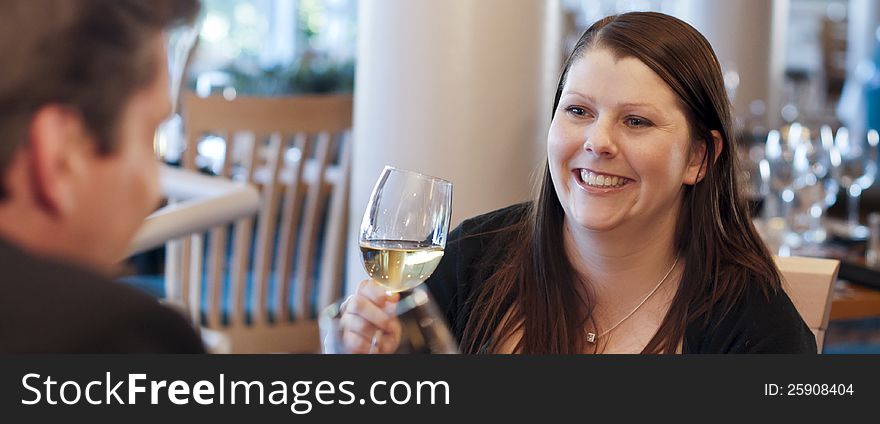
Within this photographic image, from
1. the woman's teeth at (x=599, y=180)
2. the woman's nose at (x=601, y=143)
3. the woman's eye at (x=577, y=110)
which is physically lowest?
the woman's teeth at (x=599, y=180)

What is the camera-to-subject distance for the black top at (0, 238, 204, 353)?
34cm

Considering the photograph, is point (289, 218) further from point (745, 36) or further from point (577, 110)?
point (745, 36)

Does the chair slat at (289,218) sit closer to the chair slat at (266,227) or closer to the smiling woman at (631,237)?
the chair slat at (266,227)

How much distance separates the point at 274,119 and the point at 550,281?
1.23 m

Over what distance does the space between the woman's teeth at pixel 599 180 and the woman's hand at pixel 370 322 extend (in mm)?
432

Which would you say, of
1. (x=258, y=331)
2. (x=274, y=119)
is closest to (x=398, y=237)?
(x=274, y=119)

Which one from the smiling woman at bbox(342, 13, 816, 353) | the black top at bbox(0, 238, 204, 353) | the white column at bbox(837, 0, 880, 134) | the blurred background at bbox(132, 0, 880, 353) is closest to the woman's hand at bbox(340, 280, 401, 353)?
the black top at bbox(0, 238, 204, 353)

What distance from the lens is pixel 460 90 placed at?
7.35 ft

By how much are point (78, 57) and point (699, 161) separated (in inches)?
51.5

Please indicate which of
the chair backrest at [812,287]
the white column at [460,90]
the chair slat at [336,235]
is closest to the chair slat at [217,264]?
the chair slat at [336,235]

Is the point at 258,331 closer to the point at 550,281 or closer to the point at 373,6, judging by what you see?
the point at 373,6

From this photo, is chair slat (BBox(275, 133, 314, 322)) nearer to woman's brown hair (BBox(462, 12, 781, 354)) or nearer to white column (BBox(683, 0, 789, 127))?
woman's brown hair (BBox(462, 12, 781, 354))

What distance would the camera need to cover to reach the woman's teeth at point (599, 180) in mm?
1464

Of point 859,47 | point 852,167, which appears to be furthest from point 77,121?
point 859,47
